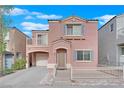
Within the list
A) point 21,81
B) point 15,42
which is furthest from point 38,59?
point 21,81

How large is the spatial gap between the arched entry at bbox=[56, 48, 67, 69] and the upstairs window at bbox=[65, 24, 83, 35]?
234cm

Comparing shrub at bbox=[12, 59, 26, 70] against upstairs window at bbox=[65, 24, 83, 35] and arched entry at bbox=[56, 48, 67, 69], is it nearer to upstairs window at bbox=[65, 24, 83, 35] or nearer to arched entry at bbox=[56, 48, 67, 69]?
arched entry at bbox=[56, 48, 67, 69]

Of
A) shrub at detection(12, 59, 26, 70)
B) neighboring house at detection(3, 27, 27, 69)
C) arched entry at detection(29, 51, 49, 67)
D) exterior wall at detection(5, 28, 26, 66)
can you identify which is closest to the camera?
shrub at detection(12, 59, 26, 70)

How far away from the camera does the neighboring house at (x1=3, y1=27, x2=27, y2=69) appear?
2636 cm

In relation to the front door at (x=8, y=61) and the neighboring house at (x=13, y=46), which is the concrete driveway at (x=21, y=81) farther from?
the neighboring house at (x=13, y=46)

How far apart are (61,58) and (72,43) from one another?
7.46 feet

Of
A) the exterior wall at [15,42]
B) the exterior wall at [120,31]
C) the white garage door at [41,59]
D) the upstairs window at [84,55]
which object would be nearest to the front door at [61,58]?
the upstairs window at [84,55]

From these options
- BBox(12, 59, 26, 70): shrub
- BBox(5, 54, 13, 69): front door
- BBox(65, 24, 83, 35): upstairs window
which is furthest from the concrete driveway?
BBox(65, 24, 83, 35): upstairs window

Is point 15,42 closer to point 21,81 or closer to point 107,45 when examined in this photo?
point 107,45

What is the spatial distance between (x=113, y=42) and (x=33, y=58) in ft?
37.2

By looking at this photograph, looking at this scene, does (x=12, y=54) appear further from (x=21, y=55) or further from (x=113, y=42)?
(x=113, y=42)

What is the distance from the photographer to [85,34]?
1072 inches

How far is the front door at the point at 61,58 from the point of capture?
2652 centimetres

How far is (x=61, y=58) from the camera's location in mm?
26672
